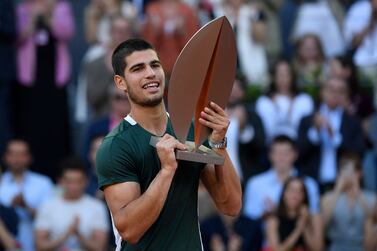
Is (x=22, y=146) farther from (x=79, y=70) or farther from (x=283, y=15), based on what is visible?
(x=283, y=15)

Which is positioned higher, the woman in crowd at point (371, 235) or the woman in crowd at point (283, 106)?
the woman in crowd at point (283, 106)

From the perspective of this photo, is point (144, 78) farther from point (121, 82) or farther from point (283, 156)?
point (283, 156)

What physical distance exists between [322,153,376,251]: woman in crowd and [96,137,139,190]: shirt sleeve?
204 inches

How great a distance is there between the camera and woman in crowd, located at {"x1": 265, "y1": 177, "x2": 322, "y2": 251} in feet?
33.7

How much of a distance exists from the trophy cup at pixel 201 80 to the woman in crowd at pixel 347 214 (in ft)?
16.6

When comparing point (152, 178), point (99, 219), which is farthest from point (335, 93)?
point (152, 178)

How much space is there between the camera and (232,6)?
12.6 meters

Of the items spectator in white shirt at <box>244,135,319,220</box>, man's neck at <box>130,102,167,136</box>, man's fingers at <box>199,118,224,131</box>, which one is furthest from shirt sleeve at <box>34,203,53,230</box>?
man's fingers at <box>199,118,224,131</box>

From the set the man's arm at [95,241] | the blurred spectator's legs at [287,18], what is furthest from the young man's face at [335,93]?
the man's arm at [95,241]

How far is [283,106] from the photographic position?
11789mm

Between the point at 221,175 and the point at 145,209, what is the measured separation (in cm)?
57

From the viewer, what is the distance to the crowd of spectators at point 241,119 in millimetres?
10438

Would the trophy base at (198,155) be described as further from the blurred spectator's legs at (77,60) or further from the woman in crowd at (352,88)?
the blurred spectator's legs at (77,60)

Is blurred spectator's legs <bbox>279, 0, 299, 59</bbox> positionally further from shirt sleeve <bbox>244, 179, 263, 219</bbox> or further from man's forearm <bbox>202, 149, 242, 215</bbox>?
man's forearm <bbox>202, 149, 242, 215</bbox>
